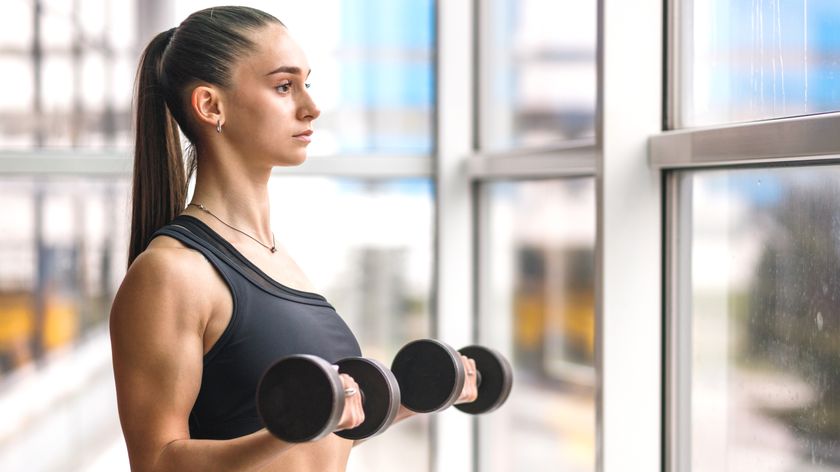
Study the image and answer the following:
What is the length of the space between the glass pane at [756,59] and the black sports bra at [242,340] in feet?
2.15

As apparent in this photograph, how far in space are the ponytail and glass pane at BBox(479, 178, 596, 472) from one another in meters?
0.80

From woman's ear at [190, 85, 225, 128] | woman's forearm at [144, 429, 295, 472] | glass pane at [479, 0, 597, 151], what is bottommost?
woman's forearm at [144, 429, 295, 472]

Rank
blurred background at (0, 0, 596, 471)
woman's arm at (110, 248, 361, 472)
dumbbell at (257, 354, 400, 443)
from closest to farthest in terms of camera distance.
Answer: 1. dumbbell at (257, 354, 400, 443)
2. woman's arm at (110, 248, 361, 472)
3. blurred background at (0, 0, 596, 471)

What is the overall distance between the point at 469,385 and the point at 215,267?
38 centimetres

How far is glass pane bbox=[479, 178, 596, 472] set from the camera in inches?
73.9

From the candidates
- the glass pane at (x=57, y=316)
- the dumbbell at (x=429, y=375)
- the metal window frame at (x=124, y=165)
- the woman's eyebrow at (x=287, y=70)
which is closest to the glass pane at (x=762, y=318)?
the dumbbell at (x=429, y=375)

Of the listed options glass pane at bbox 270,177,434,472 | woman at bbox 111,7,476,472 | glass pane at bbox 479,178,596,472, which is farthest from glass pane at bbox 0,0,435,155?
woman at bbox 111,7,476,472

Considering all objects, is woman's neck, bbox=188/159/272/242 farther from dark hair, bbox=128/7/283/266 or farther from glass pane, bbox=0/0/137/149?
glass pane, bbox=0/0/137/149

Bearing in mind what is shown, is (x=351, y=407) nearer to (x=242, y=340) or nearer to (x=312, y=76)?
(x=242, y=340)

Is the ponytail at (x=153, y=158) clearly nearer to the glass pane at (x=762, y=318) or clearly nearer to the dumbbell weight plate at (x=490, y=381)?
the dumbbell weight plate at (x=490, y=381)

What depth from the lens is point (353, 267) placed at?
2.48 metres

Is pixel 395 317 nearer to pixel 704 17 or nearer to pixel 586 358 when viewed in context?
pixel 586 358

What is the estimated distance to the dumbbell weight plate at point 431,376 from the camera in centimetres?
121

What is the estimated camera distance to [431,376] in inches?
47.8
